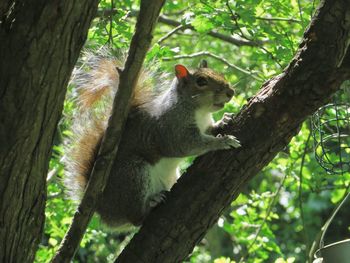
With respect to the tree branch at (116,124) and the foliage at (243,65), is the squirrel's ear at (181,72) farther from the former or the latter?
the tree branch at (116,124)

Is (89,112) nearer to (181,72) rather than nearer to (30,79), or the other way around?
(181,72)

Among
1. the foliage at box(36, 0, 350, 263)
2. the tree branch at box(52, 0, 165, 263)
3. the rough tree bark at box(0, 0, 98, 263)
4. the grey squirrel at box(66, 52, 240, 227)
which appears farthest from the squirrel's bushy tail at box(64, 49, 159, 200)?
the rough tree bark at box(0, 0, 98, 263)

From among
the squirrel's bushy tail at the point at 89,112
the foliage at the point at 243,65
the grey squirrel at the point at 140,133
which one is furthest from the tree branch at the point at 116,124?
the squirrel's bushy tail at the point at 89,112

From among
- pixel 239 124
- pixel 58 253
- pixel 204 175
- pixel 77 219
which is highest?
pixel 239 124

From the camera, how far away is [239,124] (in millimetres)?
2525

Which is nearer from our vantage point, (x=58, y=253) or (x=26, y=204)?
(x=26, y=204)

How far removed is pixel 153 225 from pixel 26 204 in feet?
2.05

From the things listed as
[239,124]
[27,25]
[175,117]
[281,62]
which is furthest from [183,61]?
[27,25]

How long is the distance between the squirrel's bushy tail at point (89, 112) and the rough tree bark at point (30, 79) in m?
1.16

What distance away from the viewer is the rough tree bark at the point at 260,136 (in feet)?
7.52

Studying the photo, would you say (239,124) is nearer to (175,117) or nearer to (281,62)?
(175,117)

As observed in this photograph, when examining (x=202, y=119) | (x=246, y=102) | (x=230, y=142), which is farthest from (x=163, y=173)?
(x=230, y=142)

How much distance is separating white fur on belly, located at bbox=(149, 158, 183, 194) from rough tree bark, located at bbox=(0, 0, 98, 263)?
1.21 meters

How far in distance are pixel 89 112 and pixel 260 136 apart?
3.64 feet
